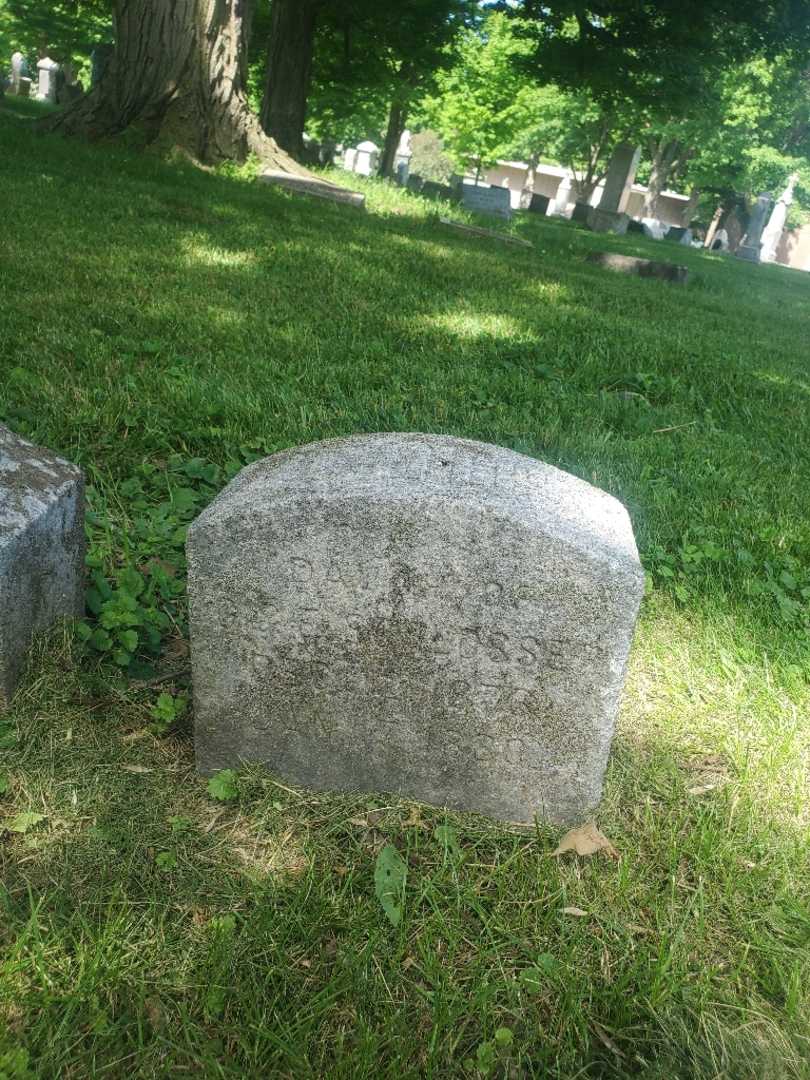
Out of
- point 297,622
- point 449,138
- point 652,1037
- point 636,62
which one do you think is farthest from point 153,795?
point 449,138

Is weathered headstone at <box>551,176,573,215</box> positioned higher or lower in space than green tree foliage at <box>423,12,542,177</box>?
lower

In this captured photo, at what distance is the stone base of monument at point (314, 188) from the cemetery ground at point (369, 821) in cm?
597

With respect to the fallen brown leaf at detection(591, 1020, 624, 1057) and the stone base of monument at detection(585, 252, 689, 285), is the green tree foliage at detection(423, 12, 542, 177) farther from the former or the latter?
the fallen brown leaf at detection(591, 1020, 624, 1057)

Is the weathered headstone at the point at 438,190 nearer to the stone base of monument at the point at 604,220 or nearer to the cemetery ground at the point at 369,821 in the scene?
the stone base of monument at the point at 604,220

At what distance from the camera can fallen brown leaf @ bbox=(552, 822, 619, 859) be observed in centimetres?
222

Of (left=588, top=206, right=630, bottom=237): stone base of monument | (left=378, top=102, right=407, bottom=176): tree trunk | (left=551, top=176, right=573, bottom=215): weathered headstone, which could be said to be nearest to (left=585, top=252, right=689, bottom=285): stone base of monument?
(left=588, top=206, right=630, bottom=237): stone base of monument

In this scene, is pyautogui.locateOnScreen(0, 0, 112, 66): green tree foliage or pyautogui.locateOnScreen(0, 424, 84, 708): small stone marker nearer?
pyautogui.locateOnScreen(0, 424, 84, 708): small stone marker

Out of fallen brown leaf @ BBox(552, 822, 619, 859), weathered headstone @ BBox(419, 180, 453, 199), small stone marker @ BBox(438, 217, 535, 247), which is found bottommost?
fallen brown leaf @ BBox(552, 822, 619, 859)

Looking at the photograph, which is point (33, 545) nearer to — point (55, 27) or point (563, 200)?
point (55, 27)

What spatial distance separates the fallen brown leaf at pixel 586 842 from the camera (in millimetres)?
2225

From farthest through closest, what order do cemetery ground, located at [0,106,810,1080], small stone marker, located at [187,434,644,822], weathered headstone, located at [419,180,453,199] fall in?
weathered headstone, located at [419,180,453,199] → small stone marker, located at [187,434,644,822] → cemetery ground, located at [0,106,810,1080]

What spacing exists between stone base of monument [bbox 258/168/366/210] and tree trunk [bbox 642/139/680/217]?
33.7 meters

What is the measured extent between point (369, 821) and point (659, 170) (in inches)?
1780

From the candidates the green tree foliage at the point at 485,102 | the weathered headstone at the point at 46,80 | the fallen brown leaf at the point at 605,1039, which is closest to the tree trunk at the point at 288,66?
the fallen brown leaf at the point at 605,1039
